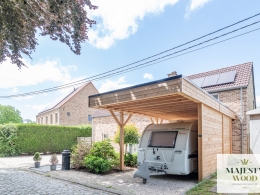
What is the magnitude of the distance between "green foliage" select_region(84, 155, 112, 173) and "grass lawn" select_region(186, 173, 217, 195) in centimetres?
360

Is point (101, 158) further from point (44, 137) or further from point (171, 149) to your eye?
point (44, 137)

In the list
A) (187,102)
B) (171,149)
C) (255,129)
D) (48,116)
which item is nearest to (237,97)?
(255,129)

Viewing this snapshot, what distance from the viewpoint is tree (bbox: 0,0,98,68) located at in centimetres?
461

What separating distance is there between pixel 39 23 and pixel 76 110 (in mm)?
24697

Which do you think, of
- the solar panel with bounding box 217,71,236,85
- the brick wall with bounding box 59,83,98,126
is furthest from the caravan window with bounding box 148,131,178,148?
the brick wall with bounding box 59,83,98,126

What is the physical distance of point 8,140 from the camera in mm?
15312

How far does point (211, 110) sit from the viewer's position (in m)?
8.02

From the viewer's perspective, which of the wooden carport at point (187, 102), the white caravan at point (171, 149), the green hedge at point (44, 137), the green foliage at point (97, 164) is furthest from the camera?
the green hedge at point (44, 137)

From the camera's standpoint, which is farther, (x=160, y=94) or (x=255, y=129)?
(x=255, y=129)

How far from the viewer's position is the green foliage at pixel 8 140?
1507 centimetres

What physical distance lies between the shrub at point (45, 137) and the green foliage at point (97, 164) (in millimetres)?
9605

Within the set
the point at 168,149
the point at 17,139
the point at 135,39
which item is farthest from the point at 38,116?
the point at 168,149

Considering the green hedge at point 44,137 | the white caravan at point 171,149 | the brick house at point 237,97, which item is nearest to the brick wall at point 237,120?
the brick house at point 237,97

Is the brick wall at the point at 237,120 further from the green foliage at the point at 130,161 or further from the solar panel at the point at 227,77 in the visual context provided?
the green foliage at the point at 130,161
